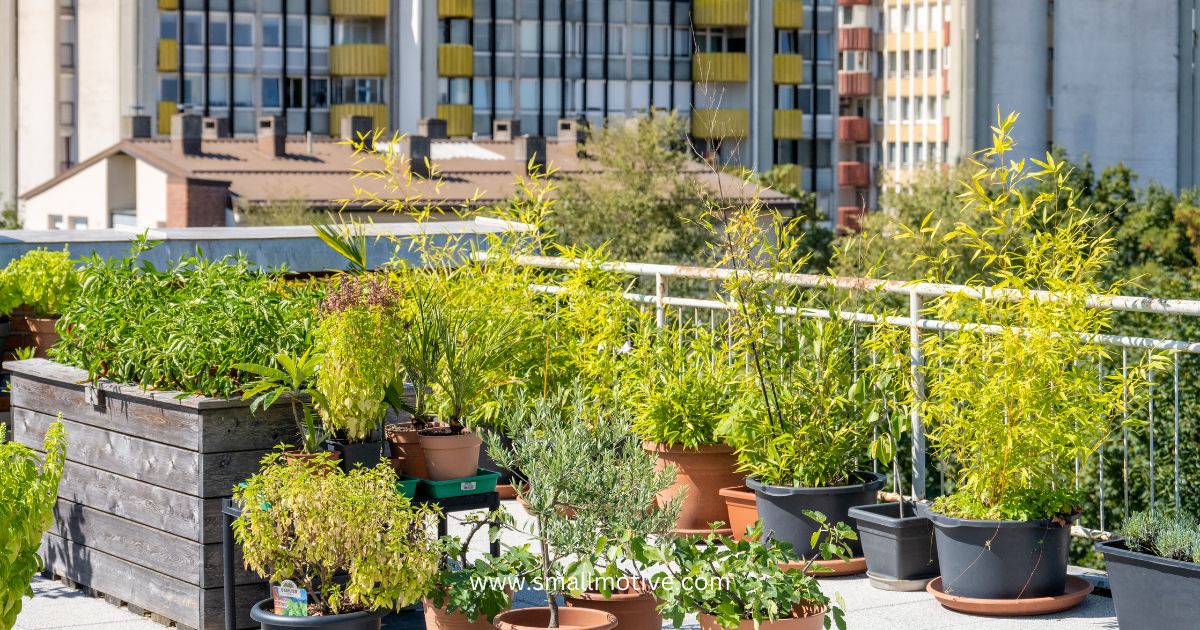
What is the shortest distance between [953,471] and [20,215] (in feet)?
196

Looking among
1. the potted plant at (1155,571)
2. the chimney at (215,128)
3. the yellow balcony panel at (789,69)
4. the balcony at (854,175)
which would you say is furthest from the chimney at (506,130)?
Answer: the potted plant at (1155,571)

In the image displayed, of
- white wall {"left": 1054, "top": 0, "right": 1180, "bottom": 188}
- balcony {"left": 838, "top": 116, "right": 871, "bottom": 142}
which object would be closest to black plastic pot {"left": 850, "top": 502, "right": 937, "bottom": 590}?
white wall {"left": 1054, "top": 0, "right": 1180, "bottom": 188}

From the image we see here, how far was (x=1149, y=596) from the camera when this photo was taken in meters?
5.38

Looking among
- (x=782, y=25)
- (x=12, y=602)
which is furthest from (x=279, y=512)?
(x=782, y=25)

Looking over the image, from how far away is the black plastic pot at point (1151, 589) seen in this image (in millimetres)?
5258

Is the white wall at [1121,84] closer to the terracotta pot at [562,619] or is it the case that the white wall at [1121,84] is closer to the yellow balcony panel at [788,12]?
the yellow balcony panel at [788,12]

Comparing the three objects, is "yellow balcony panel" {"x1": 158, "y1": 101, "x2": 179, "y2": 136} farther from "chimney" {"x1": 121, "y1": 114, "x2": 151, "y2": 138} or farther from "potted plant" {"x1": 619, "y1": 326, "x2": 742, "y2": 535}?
"potted plant" {"x1": 619, "y1": 326, "x2": 742, "y2": 535}

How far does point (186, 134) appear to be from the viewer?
54688mm

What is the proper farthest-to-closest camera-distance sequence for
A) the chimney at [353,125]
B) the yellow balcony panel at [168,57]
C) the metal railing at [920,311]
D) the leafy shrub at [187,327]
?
Answer: the yellow balcony panel at [168,57]
the chimney at [353,125]
the metal railing at [920,311]
the leafy shrub at [187,327]

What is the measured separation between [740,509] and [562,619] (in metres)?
1.98

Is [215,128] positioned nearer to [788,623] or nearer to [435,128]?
[435,128]

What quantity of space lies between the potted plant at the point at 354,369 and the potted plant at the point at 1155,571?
2.43 metres

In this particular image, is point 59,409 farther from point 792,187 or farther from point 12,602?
point 792,187

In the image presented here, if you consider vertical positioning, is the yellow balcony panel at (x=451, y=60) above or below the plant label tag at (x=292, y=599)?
above
